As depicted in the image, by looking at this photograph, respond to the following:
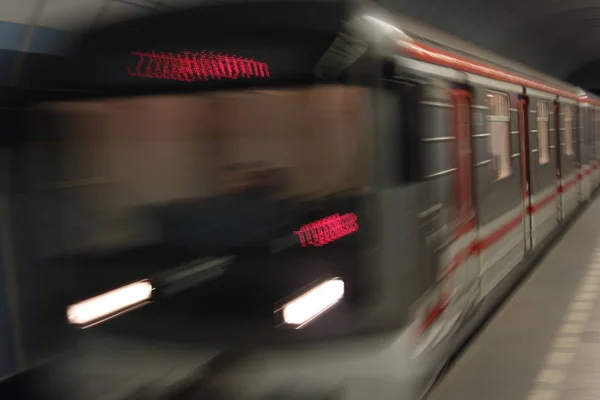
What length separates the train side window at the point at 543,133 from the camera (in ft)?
25.9

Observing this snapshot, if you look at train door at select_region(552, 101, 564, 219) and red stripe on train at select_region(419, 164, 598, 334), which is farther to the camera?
train door at select_region(552, 101, 564, 219)

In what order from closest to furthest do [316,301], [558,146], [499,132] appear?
[316,301] → [499,132] → [558,146]

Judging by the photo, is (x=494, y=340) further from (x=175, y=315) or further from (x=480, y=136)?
(x=175, y=315)

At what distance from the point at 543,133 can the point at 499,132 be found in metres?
2.69

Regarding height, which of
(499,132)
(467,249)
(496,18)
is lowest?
(467,249)

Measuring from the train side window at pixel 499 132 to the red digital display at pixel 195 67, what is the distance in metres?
2.64

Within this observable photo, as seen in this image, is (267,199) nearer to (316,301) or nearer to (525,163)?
(316,301)

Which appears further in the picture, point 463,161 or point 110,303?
point 463,161

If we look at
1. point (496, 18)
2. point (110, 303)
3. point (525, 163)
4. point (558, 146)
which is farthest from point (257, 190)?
point (496, 18)

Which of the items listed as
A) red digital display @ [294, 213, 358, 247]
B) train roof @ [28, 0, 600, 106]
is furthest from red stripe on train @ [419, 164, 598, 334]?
train roof @ [28, 0, 600, 106]

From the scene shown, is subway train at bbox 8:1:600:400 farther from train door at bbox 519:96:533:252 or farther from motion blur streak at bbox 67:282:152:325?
train door at bbox 519:96:533:252

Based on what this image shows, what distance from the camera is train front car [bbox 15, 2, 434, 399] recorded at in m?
3.20

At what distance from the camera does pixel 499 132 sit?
19.0ft

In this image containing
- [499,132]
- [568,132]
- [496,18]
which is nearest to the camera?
[499,132]
